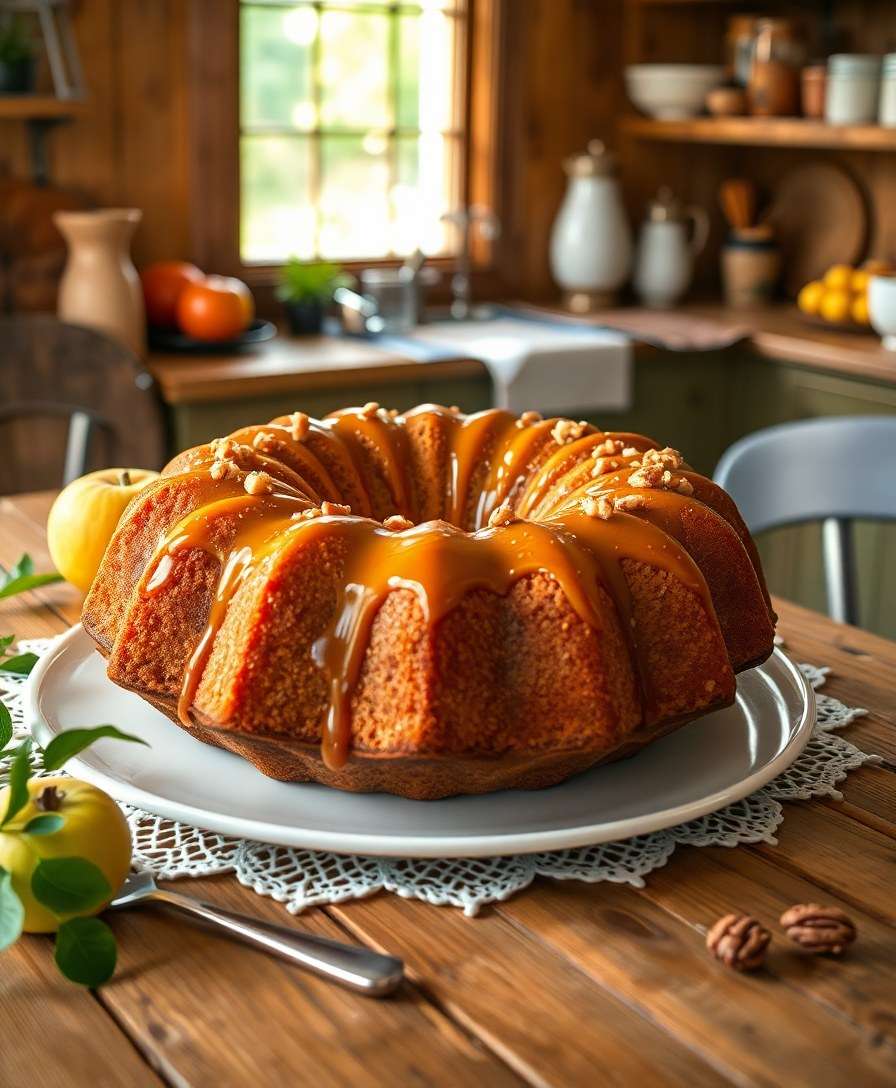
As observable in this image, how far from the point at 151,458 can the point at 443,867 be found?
68.3 inches

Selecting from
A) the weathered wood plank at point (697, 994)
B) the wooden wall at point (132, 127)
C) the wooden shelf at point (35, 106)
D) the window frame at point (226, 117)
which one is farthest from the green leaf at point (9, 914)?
the window frame at point (226, 117)

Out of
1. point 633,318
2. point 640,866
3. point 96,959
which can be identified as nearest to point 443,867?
point 640,866

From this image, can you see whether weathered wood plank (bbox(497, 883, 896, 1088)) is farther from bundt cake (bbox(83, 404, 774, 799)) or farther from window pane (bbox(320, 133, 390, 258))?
window pane (bbox(320, 133, 390, 258))

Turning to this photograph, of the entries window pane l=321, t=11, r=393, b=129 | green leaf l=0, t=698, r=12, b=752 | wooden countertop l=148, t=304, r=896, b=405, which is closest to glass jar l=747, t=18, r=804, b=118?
wooden countertop l=148, t=304, r=896, b=405

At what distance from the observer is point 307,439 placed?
1.13 m

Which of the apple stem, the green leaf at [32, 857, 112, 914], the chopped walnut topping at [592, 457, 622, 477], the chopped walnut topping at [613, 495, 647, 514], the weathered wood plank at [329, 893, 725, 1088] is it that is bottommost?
the weathered wood plank at [329, 893, 725, 1088]

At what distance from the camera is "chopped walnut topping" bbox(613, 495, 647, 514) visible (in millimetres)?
964

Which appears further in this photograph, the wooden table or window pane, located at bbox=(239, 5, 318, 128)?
window pane, located at bbox=(239, 5, 318, 128)

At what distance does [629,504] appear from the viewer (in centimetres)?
97

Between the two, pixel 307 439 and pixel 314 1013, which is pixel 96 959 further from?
pixel 307 439

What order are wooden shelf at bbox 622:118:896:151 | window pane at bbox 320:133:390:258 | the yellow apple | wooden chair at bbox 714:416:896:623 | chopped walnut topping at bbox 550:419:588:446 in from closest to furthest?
chopped walnut topping at bbox 550:419:588:446
the yellow apple
wooden chair at bbox 714:416:896:623
wooden shelf at bbox 622:118:896:151
window pane at bbox 320:133:390:258

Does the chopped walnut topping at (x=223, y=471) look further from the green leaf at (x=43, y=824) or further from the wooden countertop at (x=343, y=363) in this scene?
the wooden countertop at (x=343, y=363)

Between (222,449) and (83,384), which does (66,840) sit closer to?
(222,449)

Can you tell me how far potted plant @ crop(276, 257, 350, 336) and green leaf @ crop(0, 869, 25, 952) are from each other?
2.40 meters
